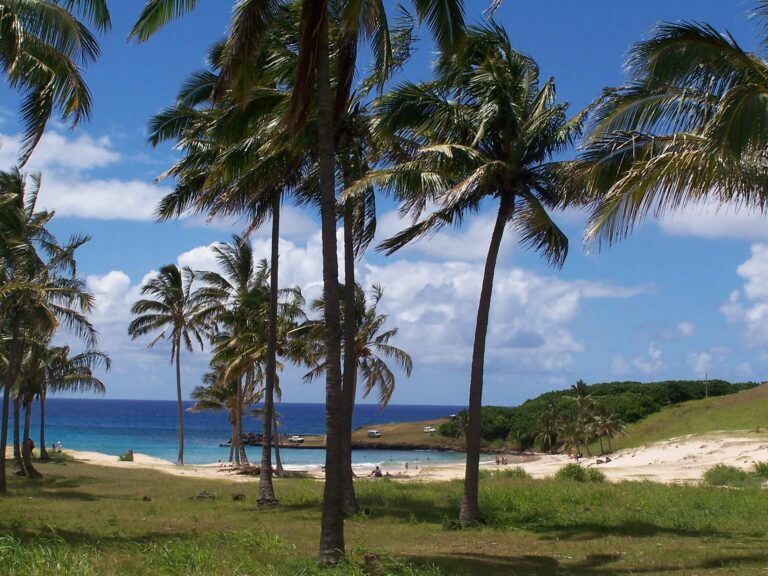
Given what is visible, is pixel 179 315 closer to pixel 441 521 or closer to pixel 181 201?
pixel 181 201

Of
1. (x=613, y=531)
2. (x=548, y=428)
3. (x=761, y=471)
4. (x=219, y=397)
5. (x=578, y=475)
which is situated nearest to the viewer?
(x=613, y=531)

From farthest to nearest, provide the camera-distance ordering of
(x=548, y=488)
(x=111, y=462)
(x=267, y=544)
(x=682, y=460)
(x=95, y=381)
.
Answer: (x=111, y=462), (x=682, y=460), (x=95, y=381), (x=548, y=488), (x=267, y=544)

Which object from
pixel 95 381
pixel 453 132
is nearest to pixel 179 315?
pixel 95 381

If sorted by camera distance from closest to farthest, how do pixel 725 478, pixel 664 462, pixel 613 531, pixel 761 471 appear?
1. pixel 613 531
2. pixel 725 478
3. pixel 761 471
4. pixel 664 462

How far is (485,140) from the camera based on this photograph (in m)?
16.9

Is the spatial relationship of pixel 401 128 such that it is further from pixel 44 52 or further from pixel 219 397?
pixel 219 397

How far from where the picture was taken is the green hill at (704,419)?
55906 millimetres

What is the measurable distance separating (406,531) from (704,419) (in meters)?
51.1

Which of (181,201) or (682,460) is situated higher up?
(181,201)

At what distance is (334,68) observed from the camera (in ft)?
52.2

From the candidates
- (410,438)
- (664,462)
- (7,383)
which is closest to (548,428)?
(410,438)

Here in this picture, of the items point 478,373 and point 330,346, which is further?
point 478,373

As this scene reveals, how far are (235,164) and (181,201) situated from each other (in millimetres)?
5347

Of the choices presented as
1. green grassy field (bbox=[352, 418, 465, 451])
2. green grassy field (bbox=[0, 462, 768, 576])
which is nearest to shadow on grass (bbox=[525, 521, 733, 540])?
green grassy field (bbox=[0, 462, 768, 576])
